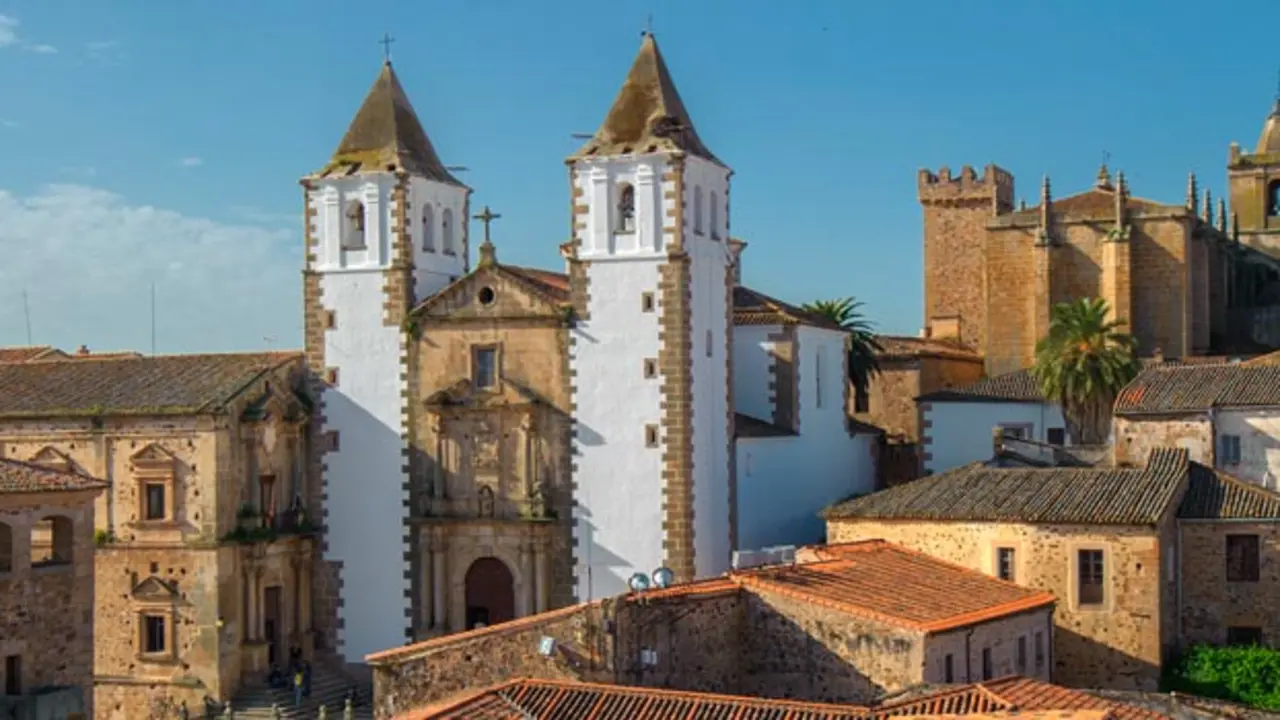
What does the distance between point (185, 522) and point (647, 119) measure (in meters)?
13.8

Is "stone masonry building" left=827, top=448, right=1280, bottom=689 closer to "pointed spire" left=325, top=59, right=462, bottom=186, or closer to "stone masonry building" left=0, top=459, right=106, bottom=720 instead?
"pointed spire" left=325, top=59, right=462, bottom=186

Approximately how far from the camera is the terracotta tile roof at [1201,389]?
4247cm

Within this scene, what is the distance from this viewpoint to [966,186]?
68.4 m

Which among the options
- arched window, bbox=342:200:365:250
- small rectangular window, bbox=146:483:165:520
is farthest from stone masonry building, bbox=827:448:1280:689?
small rectangular window, bbox=146:483:165:520

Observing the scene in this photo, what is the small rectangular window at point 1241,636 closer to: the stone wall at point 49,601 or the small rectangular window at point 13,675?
the stone wall at point 49,601

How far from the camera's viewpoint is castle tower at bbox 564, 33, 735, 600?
4197cm

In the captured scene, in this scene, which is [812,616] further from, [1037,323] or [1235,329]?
[1235,329]

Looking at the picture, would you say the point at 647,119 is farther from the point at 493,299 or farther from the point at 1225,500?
the point at 1225,500

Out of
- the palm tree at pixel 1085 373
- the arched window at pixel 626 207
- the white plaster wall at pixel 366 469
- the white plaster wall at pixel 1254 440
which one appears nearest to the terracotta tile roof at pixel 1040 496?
the white plaster wall at pixel 1254 440

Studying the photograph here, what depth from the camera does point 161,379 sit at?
4475cm

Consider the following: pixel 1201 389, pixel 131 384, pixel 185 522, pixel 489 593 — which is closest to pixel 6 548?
pixel 185 522

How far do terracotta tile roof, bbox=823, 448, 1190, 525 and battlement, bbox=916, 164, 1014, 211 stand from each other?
26488 mm

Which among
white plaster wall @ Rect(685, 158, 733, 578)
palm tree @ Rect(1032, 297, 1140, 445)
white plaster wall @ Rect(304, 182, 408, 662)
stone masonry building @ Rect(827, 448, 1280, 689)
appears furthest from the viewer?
palm tree @ Rect(1032, 297, 1140, 445)

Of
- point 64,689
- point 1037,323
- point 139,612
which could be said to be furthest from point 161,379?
point 1037,323
